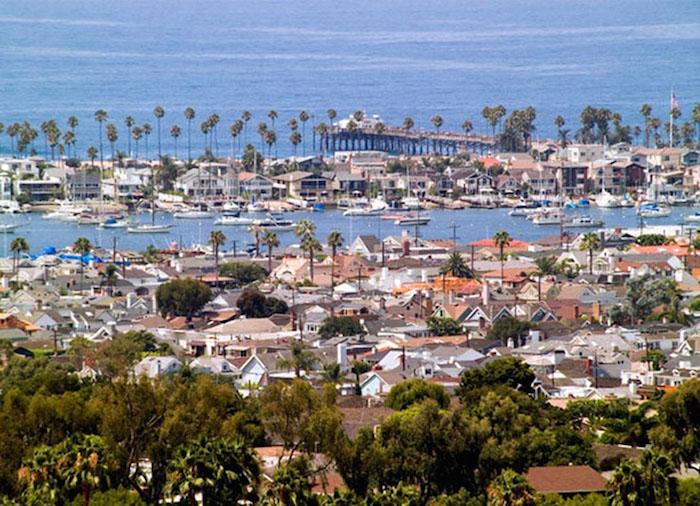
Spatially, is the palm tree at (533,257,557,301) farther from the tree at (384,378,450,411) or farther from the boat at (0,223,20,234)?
the boat at (0,223,20,234)

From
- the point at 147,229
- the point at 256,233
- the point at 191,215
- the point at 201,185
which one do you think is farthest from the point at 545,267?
the point at 201,185

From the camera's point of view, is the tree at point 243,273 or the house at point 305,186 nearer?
the tree at point 243,273

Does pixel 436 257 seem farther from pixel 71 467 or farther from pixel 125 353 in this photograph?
pixel 71 467

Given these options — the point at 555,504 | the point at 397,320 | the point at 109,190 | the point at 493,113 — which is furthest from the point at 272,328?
the point at 493,113

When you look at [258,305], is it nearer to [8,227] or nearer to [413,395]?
[413,395]

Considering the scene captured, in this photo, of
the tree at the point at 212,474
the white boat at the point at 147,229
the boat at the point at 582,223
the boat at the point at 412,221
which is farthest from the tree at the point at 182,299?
the boat at the point at 412,221

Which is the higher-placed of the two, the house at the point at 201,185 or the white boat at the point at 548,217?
the house at the point at 201,185

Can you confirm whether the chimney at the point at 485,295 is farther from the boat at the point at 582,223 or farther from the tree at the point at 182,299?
the boat at the point at 582,223
